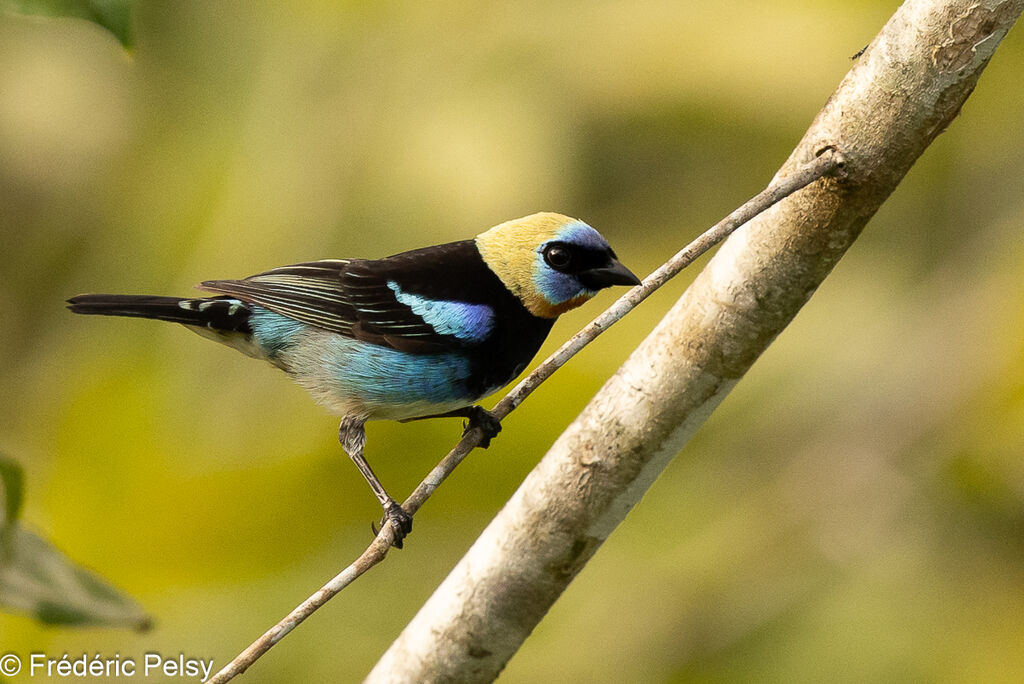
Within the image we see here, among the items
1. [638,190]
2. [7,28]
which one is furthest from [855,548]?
[7,28]

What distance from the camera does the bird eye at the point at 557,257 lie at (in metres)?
2.15

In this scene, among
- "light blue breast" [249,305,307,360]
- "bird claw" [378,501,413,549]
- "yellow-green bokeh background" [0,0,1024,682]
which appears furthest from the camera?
"yellow-green bokeh background" [0,0,1024,682]

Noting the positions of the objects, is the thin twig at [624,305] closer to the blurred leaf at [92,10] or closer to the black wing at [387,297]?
the black wing at [387,297]

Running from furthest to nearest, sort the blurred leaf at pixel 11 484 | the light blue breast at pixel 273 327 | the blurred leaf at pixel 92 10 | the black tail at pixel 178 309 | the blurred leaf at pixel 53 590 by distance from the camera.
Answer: the light blue breast at pixel 273 327, the black tail at pixel 178 309, the blurred leaf at pixel 53 590, the blurred leaf at pixel 11 484, the blurred leaf at pixel 92 10

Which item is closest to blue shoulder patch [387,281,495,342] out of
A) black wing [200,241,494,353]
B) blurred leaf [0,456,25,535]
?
black wing [200,241,494,353]

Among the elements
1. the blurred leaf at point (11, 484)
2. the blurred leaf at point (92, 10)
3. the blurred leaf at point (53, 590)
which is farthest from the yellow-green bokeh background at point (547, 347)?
the blurred leaf at point (92, 10)

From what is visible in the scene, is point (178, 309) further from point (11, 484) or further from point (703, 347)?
point (703, 347)

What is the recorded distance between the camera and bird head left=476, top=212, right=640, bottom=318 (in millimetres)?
2123

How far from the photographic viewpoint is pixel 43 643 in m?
3.30

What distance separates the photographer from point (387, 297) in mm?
2311

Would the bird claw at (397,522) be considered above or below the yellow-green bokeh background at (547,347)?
below

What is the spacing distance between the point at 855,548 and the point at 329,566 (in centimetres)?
197

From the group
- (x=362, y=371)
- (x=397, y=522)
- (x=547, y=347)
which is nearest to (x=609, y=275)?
(x=362, y=371)

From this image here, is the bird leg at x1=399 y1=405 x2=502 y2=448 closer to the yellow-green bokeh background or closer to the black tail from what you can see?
the black tail
